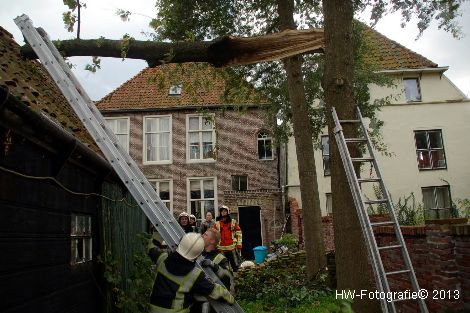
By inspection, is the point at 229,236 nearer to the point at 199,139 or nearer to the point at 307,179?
the point at 307,179

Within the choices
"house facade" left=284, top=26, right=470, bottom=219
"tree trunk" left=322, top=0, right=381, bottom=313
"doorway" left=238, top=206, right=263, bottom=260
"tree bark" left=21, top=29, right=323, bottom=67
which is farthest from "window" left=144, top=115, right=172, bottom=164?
"tree trunk" left=322, top=0, right=381, bottom=313

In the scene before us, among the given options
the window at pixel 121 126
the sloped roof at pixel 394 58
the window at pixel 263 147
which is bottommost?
the window at pixel 263 147

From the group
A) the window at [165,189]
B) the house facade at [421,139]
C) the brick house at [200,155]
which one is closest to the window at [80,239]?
the house facade at [421,139]

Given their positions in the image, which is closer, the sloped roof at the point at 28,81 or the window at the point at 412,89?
the sloped roof at the point at 28,81

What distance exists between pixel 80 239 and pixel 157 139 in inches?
693

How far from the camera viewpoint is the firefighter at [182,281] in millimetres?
3783

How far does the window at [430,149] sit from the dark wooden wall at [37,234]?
18.9 meters

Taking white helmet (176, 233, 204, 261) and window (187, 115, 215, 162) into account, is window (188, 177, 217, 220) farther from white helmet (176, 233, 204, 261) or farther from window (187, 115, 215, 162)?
white helmet (176, 233, 204, 261)

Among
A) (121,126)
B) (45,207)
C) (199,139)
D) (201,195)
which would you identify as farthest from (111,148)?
(121,126)

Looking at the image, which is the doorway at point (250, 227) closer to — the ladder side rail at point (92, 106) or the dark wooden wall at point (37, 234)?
the dark wooden wall at point (37, 234)

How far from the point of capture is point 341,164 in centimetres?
525

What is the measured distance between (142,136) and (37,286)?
19.3 metres

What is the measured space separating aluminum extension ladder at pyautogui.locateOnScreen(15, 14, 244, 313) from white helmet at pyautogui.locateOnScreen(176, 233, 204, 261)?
1.36ft

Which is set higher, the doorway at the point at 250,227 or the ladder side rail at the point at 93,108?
the ladder side rail at the point at 93,108
